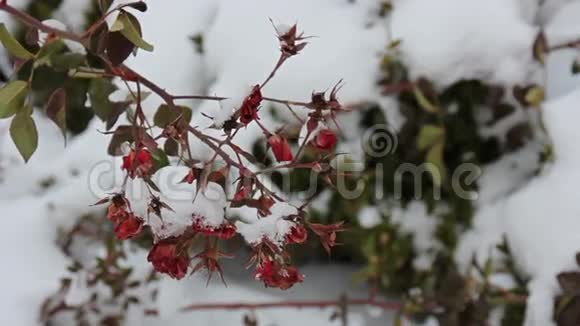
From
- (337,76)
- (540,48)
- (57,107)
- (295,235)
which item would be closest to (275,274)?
(295,235)

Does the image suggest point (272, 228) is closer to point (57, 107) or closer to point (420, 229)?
point (57, 107)

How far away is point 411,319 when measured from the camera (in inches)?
45.0

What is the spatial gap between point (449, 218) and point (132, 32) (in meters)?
0.71

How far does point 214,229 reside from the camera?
21.4 inches

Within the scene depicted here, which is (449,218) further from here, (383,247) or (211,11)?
(211,11)

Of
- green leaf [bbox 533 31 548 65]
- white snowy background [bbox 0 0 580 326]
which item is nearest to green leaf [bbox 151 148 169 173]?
white snowy background [bbox 0 0 580 326]

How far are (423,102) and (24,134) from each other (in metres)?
0.61

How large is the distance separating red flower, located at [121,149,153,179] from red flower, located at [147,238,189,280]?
56mm

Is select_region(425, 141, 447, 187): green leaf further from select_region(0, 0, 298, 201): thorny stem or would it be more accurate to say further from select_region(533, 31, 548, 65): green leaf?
select_region(0, 0, 298, 201): thorny stem

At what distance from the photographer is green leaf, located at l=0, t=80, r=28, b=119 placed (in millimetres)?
657

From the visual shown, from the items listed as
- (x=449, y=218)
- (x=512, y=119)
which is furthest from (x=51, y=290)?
(x=512, y=119)

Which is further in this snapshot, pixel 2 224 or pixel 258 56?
pixel 2 224

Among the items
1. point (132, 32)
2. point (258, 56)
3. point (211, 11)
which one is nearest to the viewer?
point (132, 32)

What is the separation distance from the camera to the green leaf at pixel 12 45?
664 millimetres
